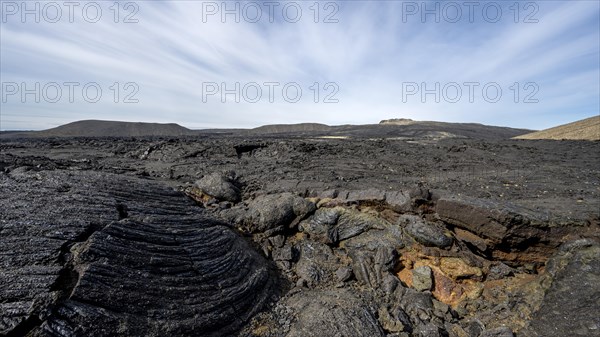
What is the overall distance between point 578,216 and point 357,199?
3635 millimetres

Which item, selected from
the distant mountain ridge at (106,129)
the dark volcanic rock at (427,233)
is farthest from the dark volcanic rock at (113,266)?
the distant mountain ridge at (106,129)

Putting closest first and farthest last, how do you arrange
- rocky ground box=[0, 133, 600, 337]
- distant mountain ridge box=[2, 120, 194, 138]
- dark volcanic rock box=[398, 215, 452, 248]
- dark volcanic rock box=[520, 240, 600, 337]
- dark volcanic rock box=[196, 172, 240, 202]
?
rocky ground box=[0, 133, 600, 337] < dark volcanic rock box=[520, 240, 600, 337] < dark volcanic rock box=[398, 215, 452, 248] < dark volcanic rock box=[196, 172, 240, 202] < distant mountain ridge box=[2, 120, 194, 138]

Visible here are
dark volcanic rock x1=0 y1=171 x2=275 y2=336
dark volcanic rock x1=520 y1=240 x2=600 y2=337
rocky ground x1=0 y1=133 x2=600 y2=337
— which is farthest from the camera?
dark volcanic rock x1=520 y1=240 x2=600 y2=337

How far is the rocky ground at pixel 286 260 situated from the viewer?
3.17m

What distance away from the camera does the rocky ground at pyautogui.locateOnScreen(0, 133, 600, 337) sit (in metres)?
3.17

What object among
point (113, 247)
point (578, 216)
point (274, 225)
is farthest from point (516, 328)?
point (113, 247)

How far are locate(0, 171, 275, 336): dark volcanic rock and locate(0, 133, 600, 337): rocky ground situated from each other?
2cm

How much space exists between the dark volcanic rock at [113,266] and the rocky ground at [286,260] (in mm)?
15

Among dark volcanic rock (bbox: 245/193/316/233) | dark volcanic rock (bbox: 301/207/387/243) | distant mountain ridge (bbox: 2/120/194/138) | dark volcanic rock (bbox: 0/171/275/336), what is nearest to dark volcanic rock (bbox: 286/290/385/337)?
dark volcanic rock (bbox: 0/171/275/336)

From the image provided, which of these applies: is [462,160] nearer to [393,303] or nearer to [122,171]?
[393,303]

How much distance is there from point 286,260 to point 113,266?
2.52 m

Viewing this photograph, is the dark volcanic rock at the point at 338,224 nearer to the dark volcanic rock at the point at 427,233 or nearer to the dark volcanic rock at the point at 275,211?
the dark volcanic rock at the point at 275,211

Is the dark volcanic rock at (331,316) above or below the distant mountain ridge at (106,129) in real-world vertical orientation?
below

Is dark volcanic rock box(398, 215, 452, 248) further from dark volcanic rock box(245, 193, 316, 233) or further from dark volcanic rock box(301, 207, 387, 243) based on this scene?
dark volcanic rock box(245, 193, 316, 233)
